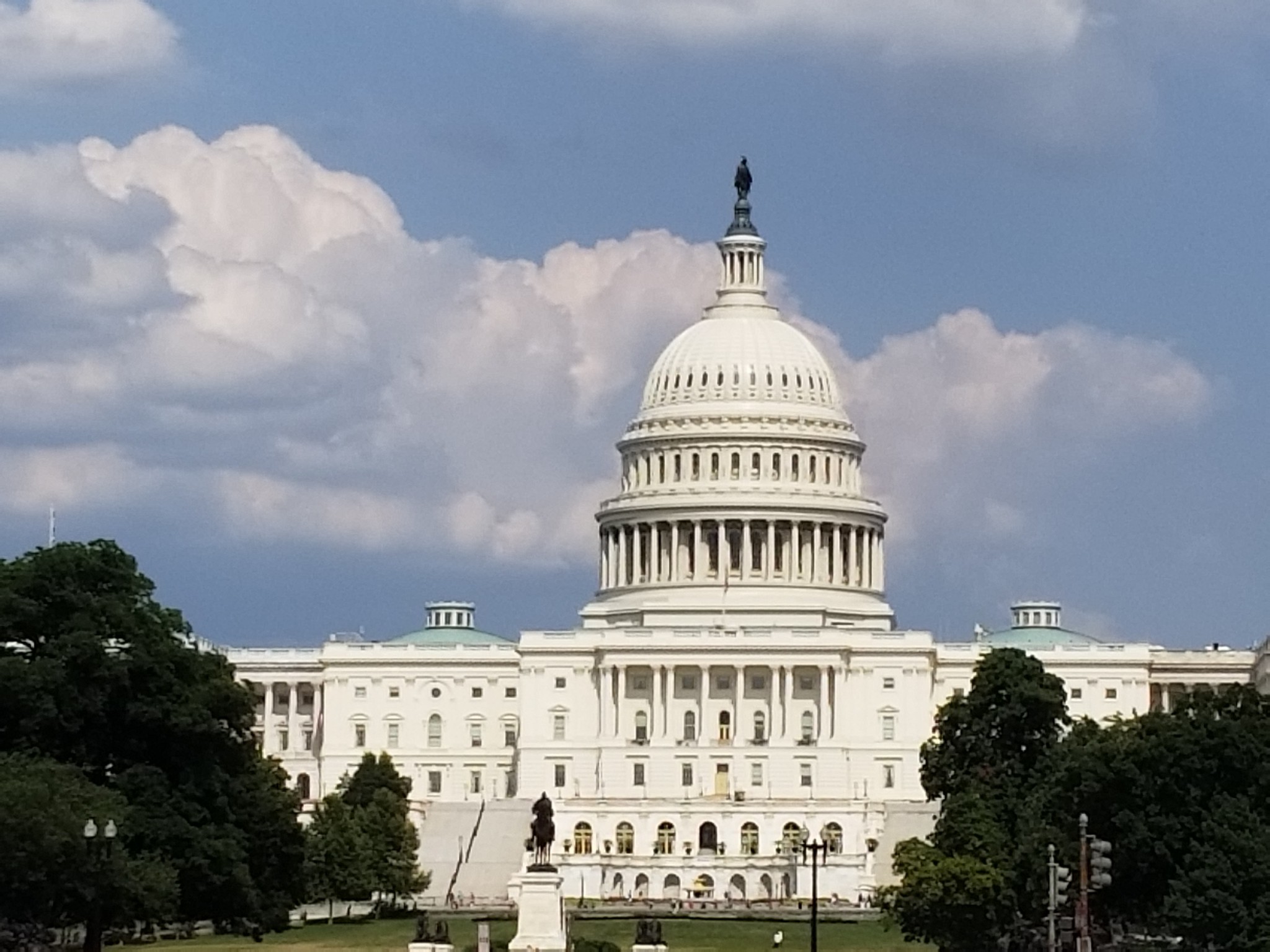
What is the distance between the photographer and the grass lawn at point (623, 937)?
426 ft

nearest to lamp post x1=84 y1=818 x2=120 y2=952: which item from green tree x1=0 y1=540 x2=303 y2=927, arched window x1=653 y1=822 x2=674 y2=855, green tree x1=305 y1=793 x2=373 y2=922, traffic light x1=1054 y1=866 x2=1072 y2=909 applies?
green tree x1=0 y1=540 x2=303 y2=927

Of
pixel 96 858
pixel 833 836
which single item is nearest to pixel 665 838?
pixel 833 836

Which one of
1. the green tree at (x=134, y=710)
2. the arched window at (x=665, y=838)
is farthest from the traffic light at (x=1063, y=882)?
the arched window at (x=665, y=838)

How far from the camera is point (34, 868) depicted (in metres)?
94.3

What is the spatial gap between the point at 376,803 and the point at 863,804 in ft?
95.0

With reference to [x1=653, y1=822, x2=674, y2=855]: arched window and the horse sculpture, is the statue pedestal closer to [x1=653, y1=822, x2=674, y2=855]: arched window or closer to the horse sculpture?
the horse sculpture

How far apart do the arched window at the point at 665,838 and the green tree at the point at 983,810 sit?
57444 millimetres

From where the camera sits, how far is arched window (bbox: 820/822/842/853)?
19450 cm

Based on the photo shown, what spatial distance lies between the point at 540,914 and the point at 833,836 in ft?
293

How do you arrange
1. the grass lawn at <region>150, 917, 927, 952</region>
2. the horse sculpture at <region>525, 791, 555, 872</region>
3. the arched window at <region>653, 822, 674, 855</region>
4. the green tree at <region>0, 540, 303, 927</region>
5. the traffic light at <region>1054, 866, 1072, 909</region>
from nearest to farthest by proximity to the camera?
the traffic light at <region>1054, 866, 1072, 909</region> < the green tree at <region>0, 540, 303, 927</region> < the horse sculpture at <region>525, 791, 555, 872</region> < the grass lawn at <region>150, 917, 927, 952</region> < the arched window at <region>653, 822, 674, 855</region>

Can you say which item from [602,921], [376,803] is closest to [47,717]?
[602,921]

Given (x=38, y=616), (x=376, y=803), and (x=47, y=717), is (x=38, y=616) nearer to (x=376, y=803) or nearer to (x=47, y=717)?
(x=47, y=717)

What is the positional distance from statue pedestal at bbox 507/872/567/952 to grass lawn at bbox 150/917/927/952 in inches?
387

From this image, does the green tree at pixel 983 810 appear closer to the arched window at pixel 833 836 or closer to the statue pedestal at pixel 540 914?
the statue pedestal at pixel 540 914
